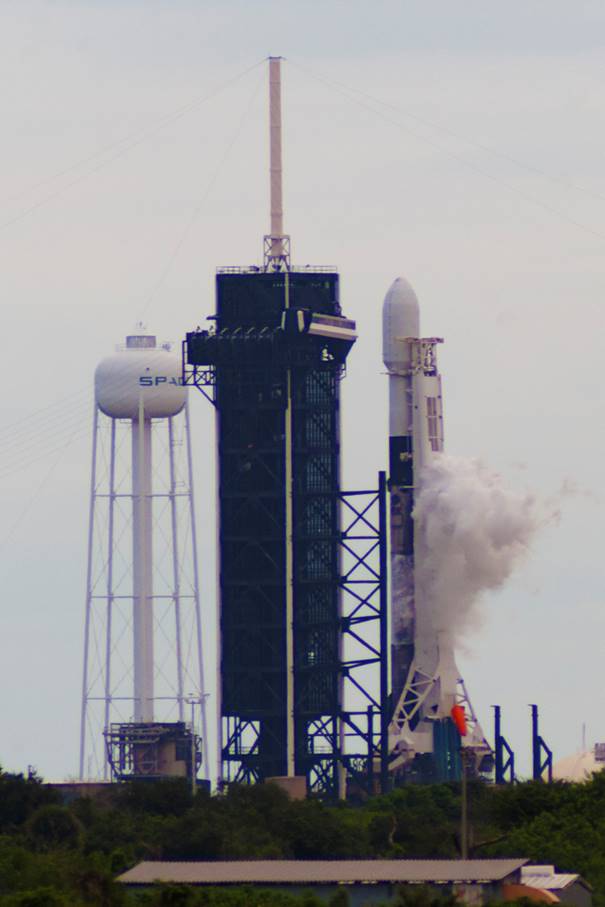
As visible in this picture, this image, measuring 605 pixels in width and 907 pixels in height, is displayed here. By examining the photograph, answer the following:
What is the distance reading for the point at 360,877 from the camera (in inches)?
5581

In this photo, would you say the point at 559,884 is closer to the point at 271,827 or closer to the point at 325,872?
the point at 325,872

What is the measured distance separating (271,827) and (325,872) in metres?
36.4

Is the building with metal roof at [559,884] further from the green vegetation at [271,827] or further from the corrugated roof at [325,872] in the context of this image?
the corrugated roof at [325,872]

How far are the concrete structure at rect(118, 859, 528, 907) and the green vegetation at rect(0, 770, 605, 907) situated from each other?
360cm

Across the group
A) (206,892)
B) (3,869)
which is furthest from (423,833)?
(206,892)

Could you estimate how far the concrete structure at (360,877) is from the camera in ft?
462

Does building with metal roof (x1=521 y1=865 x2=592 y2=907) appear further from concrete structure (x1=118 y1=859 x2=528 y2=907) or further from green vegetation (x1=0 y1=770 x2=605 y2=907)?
concrete structure (x1=118 y1=859 x2=528 y2=907)

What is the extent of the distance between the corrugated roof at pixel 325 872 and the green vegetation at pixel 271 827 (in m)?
2.71

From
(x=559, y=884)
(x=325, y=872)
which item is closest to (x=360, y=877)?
(x=325, y=872)

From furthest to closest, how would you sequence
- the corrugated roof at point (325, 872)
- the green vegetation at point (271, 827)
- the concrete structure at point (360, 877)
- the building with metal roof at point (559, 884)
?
the green vegetation at point (271, 827), the building with metal roof at point (559, 884), the corrugated roof at point (325, 872), the concrete structure at point (360, 877)

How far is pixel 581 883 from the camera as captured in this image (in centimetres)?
14975

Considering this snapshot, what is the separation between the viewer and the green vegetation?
163 metres

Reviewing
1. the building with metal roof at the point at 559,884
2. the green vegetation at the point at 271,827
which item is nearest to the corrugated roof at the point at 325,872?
the building with metal roof at the point at 559,884

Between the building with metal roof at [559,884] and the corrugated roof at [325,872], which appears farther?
the building with metal roof at [559,884]
